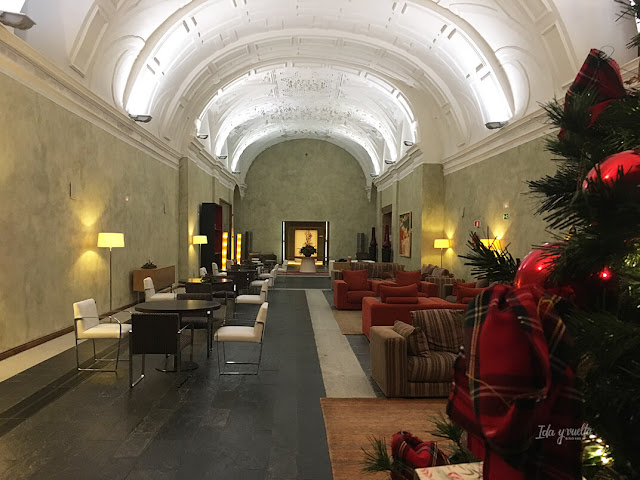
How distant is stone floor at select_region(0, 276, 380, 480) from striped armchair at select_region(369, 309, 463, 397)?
0.36 meters

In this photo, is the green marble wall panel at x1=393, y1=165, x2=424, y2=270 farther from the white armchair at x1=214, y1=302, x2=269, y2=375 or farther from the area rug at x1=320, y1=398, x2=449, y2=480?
the area rug at x1=320, y1=398, x2=449, y2=480

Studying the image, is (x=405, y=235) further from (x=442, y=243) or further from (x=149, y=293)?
(x=149, y=293)

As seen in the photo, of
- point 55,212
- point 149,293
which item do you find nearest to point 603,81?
point 55,212

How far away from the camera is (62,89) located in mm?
7734

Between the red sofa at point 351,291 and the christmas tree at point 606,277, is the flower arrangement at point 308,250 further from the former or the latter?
the christmas tree at point 606,277

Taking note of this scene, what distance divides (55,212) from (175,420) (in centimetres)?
492

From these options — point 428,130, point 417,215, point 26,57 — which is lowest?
point 417,215

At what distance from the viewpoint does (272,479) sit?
332cm

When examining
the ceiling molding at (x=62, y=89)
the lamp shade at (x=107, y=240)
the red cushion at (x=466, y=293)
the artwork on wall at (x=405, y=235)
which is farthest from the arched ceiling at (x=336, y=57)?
the red cushion at (x=466, y=293)

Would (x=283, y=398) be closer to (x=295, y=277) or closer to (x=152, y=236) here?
(x=152, y=236)

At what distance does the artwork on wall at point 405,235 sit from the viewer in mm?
17878

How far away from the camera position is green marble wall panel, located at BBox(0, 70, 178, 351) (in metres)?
6.40

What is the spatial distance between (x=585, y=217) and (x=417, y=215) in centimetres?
1607

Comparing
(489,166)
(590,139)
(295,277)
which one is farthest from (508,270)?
(295,277)
